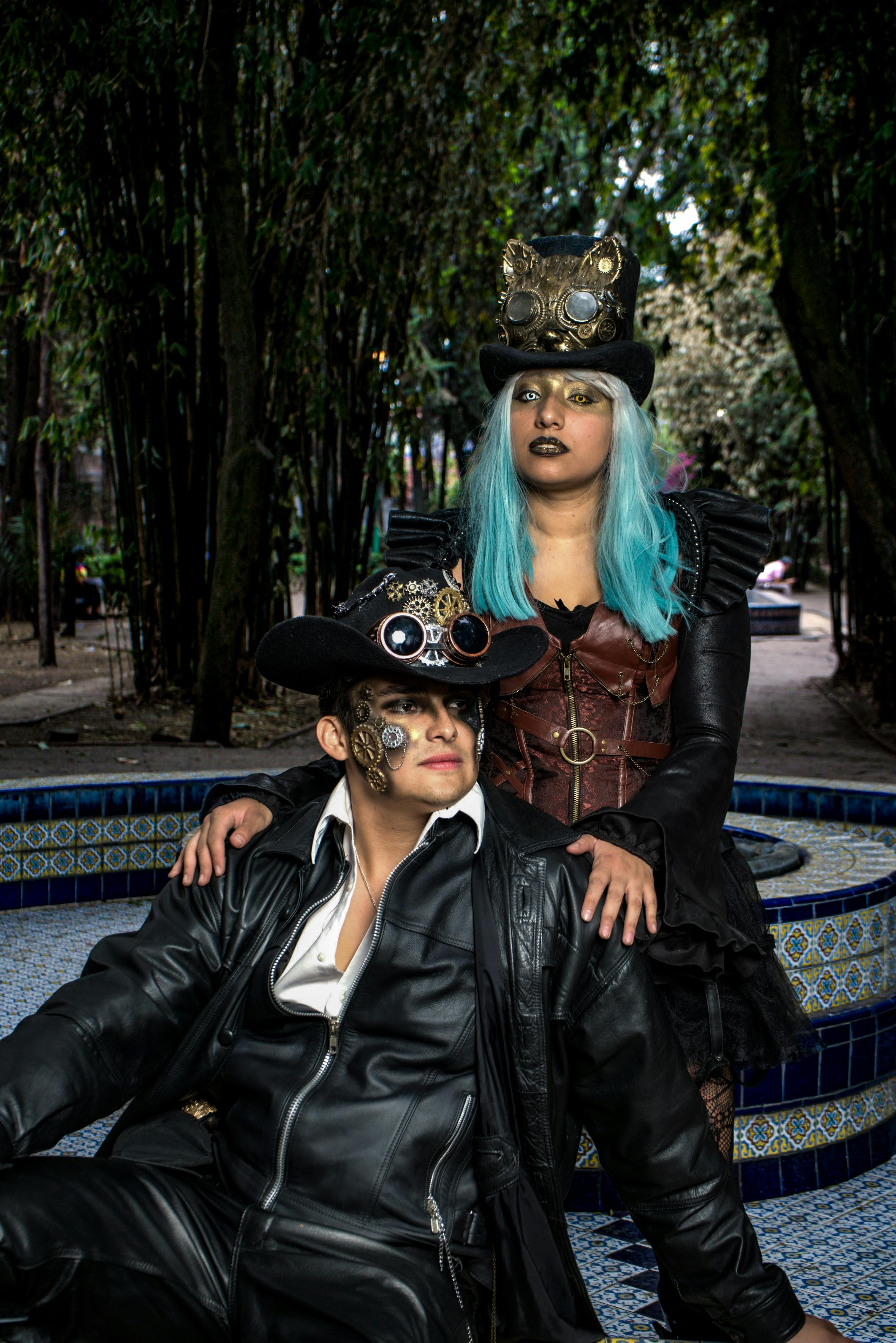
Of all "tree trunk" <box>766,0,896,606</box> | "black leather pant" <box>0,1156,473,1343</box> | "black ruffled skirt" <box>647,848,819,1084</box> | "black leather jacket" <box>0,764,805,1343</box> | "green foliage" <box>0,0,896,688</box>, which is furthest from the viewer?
"green foliage" <box>0,0,896,688</box>

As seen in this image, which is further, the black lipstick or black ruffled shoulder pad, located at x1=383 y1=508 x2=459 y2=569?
black ruffled shoulder pad, located at x1=383 y1=508 x2=459 y2=569

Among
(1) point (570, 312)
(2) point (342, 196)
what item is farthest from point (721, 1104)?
(2) point (342, 196)

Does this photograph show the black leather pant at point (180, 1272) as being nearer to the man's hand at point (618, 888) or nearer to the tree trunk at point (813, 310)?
the man's hand at point (618, 888)

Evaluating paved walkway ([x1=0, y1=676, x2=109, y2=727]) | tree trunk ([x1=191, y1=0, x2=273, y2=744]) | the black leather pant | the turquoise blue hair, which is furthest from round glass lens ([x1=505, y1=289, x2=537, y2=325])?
paved walkway ([x1=0, y1=676, x2=109, y2=727])

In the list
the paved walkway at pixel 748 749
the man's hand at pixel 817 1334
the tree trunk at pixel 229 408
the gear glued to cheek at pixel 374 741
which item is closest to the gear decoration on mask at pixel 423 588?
the gear glued to cheek at pixel 374 741

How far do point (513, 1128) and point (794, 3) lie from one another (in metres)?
6.86

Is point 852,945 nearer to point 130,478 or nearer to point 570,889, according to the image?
point 570,889

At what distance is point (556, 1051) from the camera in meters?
1.77

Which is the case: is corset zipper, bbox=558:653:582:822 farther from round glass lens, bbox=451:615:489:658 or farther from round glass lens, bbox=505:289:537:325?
round glass lens, bbox=505:289:537:325

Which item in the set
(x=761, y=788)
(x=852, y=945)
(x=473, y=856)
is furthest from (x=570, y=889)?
(x=761, y=788)

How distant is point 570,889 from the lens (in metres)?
1.82

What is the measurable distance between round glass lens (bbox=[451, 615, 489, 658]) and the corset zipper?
36 centimetres

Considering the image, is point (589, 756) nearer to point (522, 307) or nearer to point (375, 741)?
point (375, 741)

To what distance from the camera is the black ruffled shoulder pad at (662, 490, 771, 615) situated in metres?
2.20
